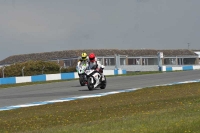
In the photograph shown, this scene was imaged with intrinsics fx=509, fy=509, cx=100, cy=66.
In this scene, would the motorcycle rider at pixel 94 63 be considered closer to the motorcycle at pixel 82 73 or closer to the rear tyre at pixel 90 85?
the rear tyre at pixel 90 85

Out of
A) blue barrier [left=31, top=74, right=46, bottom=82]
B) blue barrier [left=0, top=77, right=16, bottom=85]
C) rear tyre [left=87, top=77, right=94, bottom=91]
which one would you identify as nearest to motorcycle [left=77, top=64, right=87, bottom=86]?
rear tyre [left=87, top=77, right=94, bottom=91]

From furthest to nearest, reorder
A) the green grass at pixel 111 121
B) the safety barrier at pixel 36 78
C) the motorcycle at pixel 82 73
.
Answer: the safety barrier at pixel 36 78 < the motorcycle at pixel 82 73 < the green grass at pixel 111 121

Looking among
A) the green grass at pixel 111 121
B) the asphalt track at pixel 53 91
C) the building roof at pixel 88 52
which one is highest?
the building roof at pixel 88 52

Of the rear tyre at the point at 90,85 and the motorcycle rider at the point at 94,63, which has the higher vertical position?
the motorcycle rider at the point at 94,63

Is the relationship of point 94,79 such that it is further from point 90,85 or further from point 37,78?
point 37,78

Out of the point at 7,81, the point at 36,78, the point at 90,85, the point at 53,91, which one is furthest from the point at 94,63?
the point at 36,78

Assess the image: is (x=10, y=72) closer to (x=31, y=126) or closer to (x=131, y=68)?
(x=131, y=68)

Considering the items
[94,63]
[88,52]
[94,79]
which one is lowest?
[94,79]

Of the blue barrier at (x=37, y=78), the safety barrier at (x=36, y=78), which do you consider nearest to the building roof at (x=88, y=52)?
the safety barrier at (x=36, y=78)

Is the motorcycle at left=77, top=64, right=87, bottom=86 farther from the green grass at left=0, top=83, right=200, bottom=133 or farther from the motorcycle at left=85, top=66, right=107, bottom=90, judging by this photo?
the green grass at left=0, top=83, right=200, bottom=133

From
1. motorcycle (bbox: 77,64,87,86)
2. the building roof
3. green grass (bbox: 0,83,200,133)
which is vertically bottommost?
green grass (bbox: 0,83,200,133)

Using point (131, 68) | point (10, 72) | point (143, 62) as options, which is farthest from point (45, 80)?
point (143, 62)

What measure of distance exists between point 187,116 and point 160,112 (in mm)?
1231

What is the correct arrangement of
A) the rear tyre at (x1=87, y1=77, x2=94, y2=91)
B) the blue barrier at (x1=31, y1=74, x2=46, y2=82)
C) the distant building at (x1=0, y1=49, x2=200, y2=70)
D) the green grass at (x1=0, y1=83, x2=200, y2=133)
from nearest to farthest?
the green grass at (x1=0, y1=83, x2=200, y2=133)
the rear tyre at (x1=87, y1=77, x2=94, y2=91)
the blue barrier at (x1=31, y1=74, x2=46, y2=82)
the distant building at (x1=0, y1=49, x2=200, y2=70)
